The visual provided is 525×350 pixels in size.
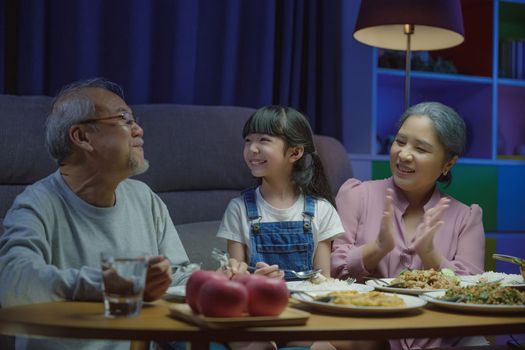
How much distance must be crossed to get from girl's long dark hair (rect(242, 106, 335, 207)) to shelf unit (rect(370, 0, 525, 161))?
1.38m

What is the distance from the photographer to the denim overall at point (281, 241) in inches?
91.7

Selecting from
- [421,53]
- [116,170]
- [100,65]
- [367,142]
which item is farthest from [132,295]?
[421,53]

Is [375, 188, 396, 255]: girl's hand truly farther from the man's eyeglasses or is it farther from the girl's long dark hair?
the man's eyeglasses

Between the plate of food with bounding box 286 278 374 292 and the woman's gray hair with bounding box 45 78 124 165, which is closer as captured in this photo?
the plate of food with bounding box 286 278 374 292

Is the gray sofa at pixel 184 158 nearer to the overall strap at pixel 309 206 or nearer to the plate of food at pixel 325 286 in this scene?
the overall strap at pixel 309 206

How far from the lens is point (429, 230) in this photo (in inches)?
77.1

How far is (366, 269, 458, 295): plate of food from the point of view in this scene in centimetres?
160

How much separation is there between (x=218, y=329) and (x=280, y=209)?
1.29 metres

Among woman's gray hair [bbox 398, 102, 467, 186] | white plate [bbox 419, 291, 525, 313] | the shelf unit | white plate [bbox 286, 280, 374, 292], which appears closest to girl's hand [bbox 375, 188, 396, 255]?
white plate [bbox 286, 280, 374, 292]

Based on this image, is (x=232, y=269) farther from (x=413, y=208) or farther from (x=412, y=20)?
(x=412, y=20)

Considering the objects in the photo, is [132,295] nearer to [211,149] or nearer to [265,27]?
[211,149]

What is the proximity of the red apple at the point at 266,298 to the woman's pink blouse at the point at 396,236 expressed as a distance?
0.93 m

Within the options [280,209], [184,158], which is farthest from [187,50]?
[280,209]

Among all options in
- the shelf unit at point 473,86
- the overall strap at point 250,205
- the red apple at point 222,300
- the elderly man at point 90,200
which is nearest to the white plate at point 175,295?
the elderly man at point 90,200
